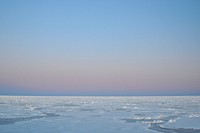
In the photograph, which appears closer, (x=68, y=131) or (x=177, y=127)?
(x=68, y=131)

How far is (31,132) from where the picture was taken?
12.0 meters

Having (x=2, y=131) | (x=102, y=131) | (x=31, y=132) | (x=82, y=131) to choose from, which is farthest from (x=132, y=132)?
(x=2, y=131)

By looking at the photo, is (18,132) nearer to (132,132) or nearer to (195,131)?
(132,132)

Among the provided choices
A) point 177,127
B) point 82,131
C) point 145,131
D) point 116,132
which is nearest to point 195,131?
point 177,127

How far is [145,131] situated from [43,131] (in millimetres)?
4991

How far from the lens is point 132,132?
40.6 feet

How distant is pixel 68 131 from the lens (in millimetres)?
12469

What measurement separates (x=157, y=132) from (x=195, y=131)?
1.96 metres

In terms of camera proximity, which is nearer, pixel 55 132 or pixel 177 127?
pixel 55 132

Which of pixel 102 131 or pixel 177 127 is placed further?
pixel 177 127

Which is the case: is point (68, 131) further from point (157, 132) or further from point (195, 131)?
point (195, 131)

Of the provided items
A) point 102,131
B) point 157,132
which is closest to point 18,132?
point 102,131

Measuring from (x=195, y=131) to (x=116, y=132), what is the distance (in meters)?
3.94

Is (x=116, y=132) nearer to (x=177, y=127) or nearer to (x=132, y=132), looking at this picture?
(x=132, y=132)
